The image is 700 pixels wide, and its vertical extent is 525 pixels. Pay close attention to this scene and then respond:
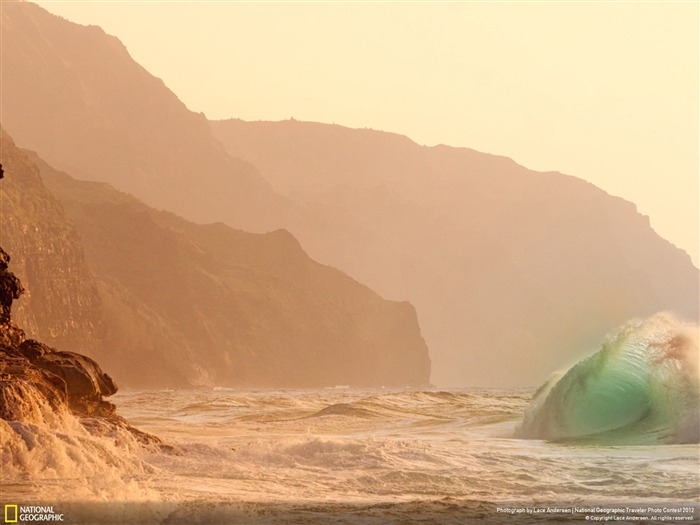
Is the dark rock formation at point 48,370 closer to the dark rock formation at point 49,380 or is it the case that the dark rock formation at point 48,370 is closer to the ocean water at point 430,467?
the dark rock formation at point 49,380

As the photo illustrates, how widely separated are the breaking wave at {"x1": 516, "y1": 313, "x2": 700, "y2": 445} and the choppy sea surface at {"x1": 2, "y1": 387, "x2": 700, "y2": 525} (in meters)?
2.02

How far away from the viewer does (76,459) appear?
13562mm

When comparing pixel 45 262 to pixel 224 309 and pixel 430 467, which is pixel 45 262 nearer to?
pixel 224 309

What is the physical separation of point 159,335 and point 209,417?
327ft

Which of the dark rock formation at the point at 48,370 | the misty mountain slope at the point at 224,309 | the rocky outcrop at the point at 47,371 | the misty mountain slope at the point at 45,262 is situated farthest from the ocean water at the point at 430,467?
the misty mountain slope at the point at 224,309

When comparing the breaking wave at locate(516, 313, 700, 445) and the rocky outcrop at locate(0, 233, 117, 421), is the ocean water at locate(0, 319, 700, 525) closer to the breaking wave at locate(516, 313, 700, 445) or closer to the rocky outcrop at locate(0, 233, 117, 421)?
the breaking wave at locate(516, 313, 700, 445)

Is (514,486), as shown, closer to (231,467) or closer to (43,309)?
(231,467)

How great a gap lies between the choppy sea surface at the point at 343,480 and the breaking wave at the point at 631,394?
202 centimetres

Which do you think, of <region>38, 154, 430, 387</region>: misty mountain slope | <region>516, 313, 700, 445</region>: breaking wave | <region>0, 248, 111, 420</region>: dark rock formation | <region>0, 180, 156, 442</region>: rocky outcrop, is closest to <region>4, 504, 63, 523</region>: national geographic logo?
<region>0, 180, 156, 442</region>: rocky outcrop

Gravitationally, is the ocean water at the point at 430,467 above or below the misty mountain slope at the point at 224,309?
below

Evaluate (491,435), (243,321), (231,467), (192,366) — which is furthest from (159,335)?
(231,467)

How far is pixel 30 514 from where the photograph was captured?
10227 mm

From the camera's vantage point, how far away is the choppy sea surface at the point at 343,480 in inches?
455

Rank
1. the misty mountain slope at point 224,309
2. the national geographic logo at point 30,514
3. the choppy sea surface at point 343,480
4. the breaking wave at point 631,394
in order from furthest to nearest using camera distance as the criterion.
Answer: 1. the misty mountain slope at point 224,309
2. the breaking wave at point 631,394
3. the choppy sea surface at point 343,480
4. the national geographic logo at point 30,514
